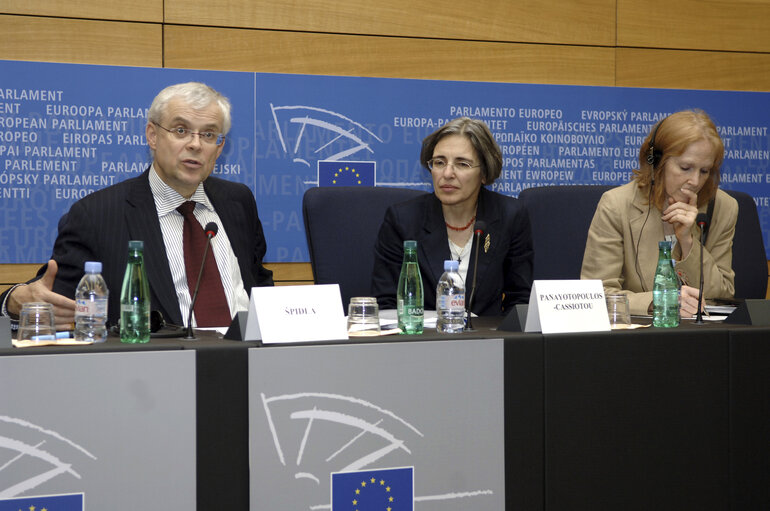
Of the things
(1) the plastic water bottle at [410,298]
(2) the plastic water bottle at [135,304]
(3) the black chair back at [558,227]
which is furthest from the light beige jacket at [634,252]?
(2) the plastic water bottle at [135,304]

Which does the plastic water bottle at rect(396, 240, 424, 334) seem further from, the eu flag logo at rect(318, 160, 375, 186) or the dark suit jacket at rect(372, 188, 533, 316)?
the eu flag logo at rect(318, 160, 375, 186)

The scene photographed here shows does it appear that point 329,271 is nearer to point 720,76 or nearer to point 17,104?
point 17,104

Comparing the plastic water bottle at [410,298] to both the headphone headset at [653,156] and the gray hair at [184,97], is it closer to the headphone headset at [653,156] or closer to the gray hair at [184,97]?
the gray hair at [184,97]

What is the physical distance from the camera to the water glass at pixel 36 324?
1.53 meters

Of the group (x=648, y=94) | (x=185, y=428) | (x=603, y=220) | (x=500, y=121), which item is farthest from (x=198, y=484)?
(x=648, y=94)

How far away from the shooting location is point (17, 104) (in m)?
→ 2.99

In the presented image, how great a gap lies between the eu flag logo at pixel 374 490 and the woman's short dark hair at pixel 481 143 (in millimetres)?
1447

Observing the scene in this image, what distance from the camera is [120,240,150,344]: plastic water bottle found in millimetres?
1562

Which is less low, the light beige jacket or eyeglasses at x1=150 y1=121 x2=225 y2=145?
eyeglasses at x1=150 y1=121 x2=225 y2=145

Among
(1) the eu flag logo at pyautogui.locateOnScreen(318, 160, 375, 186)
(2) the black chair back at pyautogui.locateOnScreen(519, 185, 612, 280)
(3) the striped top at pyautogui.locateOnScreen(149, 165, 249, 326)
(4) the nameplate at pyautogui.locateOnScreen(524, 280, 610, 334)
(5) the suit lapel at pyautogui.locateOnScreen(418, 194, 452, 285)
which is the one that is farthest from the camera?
(1) the eu flag logo at pyautogui.locateOnScreen(318, 160, 375, 186)

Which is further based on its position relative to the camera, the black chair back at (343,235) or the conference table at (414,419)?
the black chair back at (343,235)

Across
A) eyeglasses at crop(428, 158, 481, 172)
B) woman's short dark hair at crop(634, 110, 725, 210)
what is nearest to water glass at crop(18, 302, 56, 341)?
eyeglasses at crop(428, 158, 481, 172)

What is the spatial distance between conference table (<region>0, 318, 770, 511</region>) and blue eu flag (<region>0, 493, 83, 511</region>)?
0.05 ft

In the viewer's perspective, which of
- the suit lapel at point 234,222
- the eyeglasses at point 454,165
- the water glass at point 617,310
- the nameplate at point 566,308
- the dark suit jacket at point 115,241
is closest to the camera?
the nameplate at point 566,308
